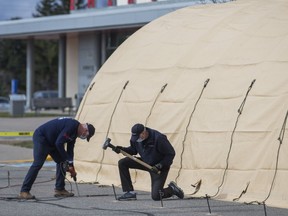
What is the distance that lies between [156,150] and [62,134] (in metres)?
1.65

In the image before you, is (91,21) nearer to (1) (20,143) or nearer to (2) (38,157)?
(1) (20,143)

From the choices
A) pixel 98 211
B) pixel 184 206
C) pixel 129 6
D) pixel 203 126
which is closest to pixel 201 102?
pixel 203 126

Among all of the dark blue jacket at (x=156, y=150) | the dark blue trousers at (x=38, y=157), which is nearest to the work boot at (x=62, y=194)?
the dark blue trousers at (x=38, y=157)

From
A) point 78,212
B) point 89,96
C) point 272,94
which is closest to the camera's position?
point 78,212

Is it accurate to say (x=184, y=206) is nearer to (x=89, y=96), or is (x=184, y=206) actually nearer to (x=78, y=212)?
(x=78, y=212)

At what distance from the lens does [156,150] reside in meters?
12.7

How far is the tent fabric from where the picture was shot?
13.2 meters

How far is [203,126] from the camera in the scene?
47.0 ft

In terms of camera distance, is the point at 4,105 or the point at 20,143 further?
the point at 4,105

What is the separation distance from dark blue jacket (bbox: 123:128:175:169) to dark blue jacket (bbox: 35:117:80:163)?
37.7 inches

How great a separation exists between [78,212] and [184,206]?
1.90 m

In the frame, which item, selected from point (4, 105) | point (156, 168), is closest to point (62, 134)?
point (156, 168)

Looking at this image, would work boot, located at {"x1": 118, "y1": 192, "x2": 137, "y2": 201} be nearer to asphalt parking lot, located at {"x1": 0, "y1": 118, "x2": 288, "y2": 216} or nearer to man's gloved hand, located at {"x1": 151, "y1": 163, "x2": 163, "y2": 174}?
asphalt parking lot, located at {"x1": 0, "y1": 118, "x2": 288, "y2": 216}

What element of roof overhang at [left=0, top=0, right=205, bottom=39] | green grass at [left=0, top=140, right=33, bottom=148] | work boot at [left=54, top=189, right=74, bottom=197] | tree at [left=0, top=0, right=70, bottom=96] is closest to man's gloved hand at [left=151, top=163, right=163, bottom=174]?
work boot at [left=54, top=189, right=74, bottom=197]
